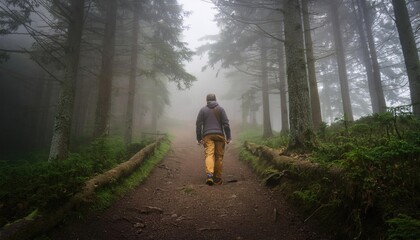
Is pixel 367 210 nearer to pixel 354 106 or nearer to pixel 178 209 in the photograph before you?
pixel 178 209

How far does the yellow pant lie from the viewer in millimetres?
7203

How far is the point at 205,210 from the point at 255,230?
129 centimetres

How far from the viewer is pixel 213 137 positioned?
7516mm

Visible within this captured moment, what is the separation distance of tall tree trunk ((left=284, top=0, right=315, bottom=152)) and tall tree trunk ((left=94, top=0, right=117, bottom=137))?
8137 millimetres

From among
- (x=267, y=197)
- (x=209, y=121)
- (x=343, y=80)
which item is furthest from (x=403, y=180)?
(x=343, y=80)

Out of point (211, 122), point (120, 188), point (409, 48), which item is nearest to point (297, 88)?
point (211, 122)

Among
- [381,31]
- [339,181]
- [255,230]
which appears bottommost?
[255,230]

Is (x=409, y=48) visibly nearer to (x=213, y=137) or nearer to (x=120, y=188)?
(x=213, y=137)

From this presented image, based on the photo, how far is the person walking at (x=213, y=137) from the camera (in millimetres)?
7191

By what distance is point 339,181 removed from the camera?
147 inches

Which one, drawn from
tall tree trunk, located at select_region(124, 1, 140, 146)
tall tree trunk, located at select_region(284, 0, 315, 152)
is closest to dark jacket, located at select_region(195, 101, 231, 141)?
tall tree trunk, located at select_region(284, 0, 315, 152)

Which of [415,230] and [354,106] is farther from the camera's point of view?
[354,106]

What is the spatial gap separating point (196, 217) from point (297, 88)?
480cm

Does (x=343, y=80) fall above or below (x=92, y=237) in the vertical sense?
above
